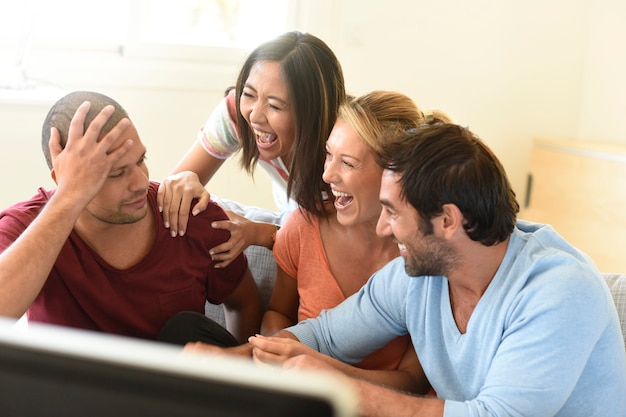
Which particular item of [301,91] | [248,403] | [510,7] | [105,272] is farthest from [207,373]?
[510,7]

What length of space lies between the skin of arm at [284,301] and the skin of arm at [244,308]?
0.12ft

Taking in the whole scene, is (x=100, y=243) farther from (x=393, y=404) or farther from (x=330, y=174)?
(x=393, y=404)

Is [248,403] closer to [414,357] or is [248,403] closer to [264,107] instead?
[414,357]

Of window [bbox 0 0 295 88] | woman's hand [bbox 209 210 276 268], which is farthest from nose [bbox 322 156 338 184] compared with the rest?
window [bbox 0 0 295 88]

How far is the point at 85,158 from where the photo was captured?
1543 millimetres

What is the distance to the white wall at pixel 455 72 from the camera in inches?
144

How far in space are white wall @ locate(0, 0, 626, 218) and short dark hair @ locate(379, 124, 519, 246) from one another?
233 centimetres

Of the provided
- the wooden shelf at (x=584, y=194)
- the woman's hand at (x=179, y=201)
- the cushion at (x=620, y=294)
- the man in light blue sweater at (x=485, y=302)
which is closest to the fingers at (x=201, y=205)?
the woman's hand at (x=179, y=201)

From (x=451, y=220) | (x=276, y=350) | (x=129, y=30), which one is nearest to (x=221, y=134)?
(x=276, y=350)

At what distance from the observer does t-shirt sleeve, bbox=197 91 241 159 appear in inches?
90.7

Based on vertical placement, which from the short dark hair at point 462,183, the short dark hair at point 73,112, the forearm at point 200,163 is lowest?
the forearm at point 200,163

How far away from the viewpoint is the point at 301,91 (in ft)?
6.58

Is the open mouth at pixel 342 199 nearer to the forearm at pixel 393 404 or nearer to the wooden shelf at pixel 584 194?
the forearm at pixel 393 404

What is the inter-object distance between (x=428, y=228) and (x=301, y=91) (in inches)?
25.7
